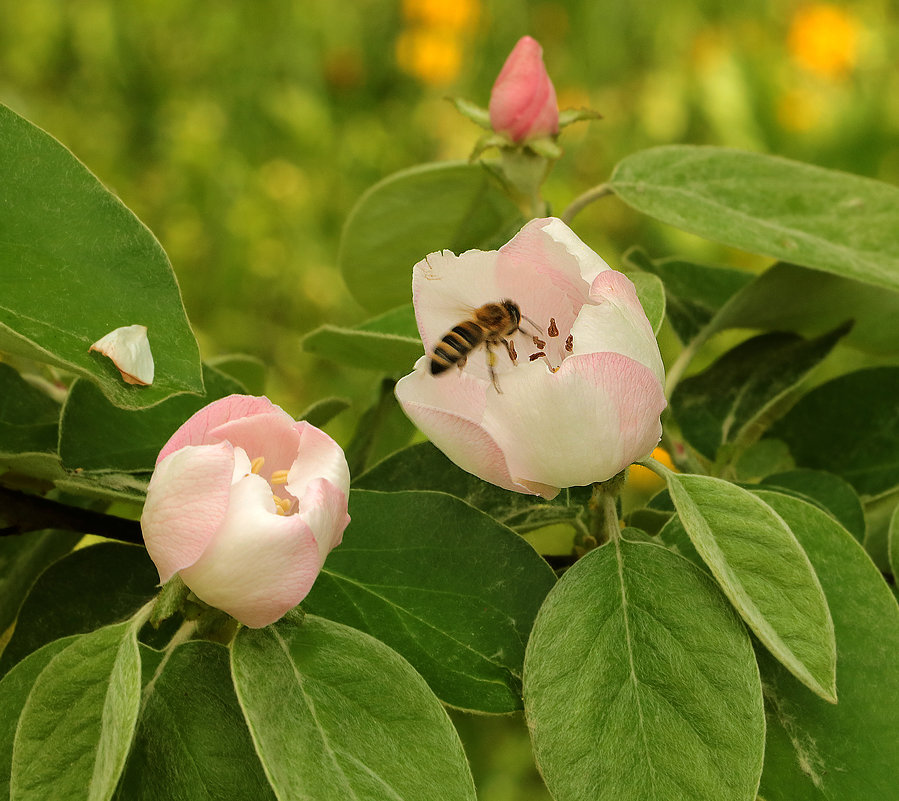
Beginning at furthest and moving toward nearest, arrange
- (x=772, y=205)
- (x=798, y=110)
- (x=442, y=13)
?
(x=442, y=13) < (x=798, y=110) < (x=772, y=205)

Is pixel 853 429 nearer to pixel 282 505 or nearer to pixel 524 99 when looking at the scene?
pixel 524 99

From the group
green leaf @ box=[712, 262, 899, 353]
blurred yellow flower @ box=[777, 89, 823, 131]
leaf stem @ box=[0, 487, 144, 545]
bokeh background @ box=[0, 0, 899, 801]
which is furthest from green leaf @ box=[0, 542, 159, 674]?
blurred yellow flower @ box=[777, 89, 823, 131]

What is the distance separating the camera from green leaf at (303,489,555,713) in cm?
41

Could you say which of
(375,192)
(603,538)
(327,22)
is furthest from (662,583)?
(327,22)

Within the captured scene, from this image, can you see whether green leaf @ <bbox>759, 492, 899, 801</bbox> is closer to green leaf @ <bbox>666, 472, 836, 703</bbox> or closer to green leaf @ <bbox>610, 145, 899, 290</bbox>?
green leaf @ <bbox>666, 472, 836, 703</bbox>

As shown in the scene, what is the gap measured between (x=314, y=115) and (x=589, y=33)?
823mm

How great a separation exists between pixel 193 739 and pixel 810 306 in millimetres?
411

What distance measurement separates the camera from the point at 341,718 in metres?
0.36

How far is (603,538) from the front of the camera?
0.47m

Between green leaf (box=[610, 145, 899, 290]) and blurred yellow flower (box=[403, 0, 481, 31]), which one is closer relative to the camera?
green leaf (box=[610, 145, 899, 290])

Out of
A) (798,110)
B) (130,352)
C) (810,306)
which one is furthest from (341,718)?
(798,110)

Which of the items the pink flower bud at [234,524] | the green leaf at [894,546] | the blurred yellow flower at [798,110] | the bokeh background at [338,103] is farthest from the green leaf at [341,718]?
the blurred yellow flower at [798,110]

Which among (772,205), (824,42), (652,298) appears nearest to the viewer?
(652,298)

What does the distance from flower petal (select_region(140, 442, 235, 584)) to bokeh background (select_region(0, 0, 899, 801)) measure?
4.77 feet
